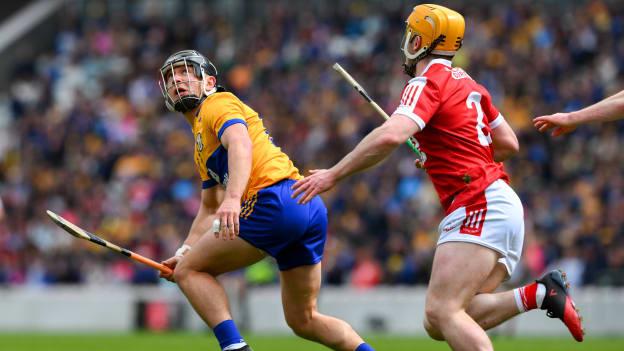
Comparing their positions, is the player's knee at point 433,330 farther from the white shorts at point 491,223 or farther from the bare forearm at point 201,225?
the bare forearm at point 201,225

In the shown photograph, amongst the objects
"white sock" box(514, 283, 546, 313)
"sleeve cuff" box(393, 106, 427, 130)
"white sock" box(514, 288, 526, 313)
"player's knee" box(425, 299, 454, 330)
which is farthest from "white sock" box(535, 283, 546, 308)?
"sleeve cuff" box(393, 106, 427, 130)

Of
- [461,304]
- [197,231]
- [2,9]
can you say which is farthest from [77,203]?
[461,304]

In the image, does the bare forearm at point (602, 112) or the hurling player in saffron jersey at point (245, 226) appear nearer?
the bare forearm at point (602, 112)

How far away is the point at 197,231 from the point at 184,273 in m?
0.65

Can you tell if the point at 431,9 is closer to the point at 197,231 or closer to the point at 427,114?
the point at 427,114

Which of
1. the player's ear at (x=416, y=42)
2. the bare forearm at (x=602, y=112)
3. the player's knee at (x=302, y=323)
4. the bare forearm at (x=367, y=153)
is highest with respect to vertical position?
the player's ear at (x=416, y=42)

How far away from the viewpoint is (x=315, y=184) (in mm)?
6633

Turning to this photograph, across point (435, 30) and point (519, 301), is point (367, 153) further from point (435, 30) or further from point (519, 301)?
point (519, 301)

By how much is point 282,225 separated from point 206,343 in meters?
7.50

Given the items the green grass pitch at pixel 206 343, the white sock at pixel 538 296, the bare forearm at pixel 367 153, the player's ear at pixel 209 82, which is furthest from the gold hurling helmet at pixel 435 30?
the green grass pitch at pixel 206 343

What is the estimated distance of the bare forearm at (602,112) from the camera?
734 centimetres

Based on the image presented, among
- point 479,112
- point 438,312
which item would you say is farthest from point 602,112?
point 438,312

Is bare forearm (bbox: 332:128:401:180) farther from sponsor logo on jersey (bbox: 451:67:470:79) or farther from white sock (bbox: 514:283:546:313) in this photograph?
white sock (bbox: 514:283:546:313)

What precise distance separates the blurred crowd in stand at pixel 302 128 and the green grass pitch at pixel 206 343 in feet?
5.31
